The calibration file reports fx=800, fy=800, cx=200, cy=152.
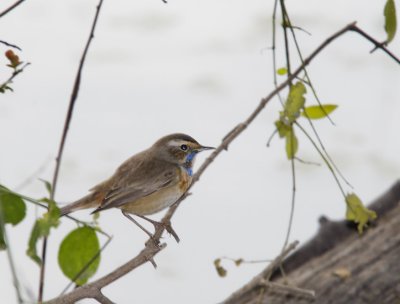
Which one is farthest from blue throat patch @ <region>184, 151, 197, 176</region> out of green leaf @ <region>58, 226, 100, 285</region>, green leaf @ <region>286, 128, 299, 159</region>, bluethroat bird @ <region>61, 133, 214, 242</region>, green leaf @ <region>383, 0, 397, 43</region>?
green leaf @ <region>383, 0, 397, 43</region>

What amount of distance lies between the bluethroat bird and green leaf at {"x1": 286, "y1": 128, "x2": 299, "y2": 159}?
30.5 inches

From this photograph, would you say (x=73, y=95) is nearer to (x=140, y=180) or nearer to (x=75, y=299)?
(x=75, y=299)

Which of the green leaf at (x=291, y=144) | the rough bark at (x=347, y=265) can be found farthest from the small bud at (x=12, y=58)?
the rough bark at (x=347, y=265)

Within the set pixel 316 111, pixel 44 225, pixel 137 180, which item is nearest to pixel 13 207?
pixel 44 225

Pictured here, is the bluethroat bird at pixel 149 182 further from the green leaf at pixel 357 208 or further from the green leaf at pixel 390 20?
the green leaf at pixel 390 20

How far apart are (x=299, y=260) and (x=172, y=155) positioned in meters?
1.48

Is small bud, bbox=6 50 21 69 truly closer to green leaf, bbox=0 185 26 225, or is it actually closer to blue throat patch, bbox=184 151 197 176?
green leaf, bbox=0 185 26 225

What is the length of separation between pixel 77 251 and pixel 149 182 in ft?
4.24

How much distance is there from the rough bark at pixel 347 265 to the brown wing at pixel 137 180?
2.80ft

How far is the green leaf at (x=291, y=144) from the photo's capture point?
6.70ft

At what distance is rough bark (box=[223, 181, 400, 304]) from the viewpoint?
3971 mm

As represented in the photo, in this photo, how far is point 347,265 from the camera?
4.18 m

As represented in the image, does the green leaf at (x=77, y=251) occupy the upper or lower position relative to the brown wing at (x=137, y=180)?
lower

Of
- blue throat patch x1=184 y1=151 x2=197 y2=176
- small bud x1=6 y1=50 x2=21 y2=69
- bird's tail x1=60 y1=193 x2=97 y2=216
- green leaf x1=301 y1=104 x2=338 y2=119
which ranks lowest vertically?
green leaf x1=301 y1=104 x2=338 y2=119
